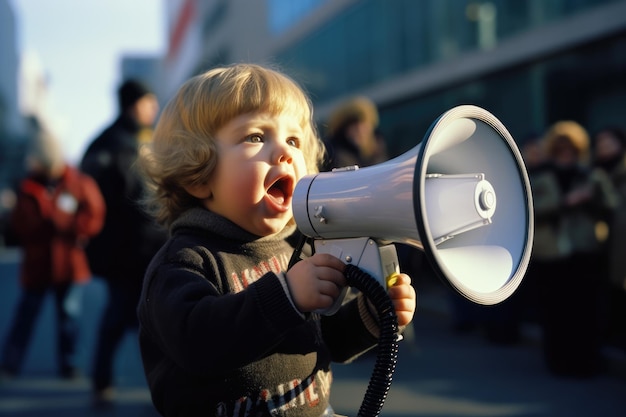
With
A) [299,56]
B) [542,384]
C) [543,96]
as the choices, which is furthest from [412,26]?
[542,384]

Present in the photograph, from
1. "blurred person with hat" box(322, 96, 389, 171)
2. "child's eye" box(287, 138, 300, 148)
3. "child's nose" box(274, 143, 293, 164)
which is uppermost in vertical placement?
"blurred person with hat" box(322, 96, 389, 171)

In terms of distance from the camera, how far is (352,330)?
1.87 m

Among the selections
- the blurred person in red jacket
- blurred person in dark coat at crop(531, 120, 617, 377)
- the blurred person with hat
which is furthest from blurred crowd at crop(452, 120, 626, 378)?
the blurred person in red jacket

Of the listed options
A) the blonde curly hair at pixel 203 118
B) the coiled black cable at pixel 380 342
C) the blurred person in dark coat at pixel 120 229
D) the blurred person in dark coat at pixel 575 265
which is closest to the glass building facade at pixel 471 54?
the blurred person in dark coat at pixel 575 265

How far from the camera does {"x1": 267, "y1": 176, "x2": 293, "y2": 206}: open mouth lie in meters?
1.76

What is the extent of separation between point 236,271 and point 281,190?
0.19 metres

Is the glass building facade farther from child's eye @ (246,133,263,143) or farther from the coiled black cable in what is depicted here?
the coiled black cable

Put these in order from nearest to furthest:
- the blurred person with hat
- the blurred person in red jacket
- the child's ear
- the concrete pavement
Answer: the child's ear < the concrete pavement < the blurred person in red jacket < the blurred person with hat

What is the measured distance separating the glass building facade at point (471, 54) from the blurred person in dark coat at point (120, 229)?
3.76 metres

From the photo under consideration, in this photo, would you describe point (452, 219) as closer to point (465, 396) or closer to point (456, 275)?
point (456, 275)

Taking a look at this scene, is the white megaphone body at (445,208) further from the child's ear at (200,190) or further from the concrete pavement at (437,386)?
the concrete pavement at (437,386)

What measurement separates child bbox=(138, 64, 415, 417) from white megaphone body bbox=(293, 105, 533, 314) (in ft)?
0.30

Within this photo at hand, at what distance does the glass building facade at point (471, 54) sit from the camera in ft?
33.6

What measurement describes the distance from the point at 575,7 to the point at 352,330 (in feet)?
31.2
